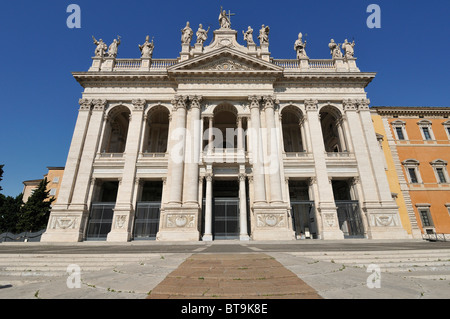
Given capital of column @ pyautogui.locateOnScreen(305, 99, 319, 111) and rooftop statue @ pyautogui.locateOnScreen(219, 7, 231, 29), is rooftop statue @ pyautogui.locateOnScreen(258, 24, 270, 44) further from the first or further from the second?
capital of column @ pyautogui.locateOnScreen(305, 99, 319, 111)

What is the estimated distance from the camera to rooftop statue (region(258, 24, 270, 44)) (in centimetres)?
2443

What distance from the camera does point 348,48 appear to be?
24.1 m

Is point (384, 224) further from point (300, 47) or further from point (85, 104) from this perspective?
point (85, 104)

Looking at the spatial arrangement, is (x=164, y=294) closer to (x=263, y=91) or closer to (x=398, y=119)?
(x=263, y=91)

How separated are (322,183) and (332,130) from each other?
925 cm

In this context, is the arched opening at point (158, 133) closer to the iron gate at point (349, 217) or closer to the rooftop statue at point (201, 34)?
the rooftop statue at point (201, 34)

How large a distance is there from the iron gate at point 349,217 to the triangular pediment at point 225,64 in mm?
13838

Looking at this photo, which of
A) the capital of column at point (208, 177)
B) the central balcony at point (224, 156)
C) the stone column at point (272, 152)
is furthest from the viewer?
the central balcony at point (224, 156)

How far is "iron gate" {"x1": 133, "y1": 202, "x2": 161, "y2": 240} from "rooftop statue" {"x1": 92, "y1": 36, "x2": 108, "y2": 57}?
55.1 feet

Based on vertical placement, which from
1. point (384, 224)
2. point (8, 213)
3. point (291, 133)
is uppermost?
point (291, 133)

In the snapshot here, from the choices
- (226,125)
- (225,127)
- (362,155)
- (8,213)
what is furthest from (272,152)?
(8,213)

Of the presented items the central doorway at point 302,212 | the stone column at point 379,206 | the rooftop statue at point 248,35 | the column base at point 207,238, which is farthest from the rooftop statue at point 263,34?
the column base at point 207,238

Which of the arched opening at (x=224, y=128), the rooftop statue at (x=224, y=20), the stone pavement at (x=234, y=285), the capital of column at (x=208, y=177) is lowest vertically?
the stone pavement at (x=234, y=285)

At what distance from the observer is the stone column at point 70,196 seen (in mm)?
17203
